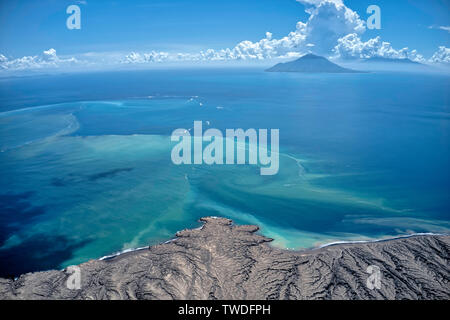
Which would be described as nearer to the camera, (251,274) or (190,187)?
(251,274)

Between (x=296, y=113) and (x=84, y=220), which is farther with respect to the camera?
(x=296, y=113)

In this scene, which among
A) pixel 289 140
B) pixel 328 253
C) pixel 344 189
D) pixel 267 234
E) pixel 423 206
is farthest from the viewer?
pixel 289 140

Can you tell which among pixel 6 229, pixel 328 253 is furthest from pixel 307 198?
pixel 6 229

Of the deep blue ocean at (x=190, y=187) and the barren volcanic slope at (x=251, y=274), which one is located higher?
the deep blue ocean at (x=190, y=187)

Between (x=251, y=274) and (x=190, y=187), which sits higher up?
(x=190, y=187)

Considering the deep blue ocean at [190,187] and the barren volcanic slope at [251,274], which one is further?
the deep blue ocean at [190,187]

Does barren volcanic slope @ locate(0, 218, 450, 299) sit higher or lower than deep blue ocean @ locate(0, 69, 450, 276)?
lower

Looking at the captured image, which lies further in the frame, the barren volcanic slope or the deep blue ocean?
the deep blue ocean

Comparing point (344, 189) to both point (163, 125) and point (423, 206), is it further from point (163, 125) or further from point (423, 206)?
point (163, 125)
